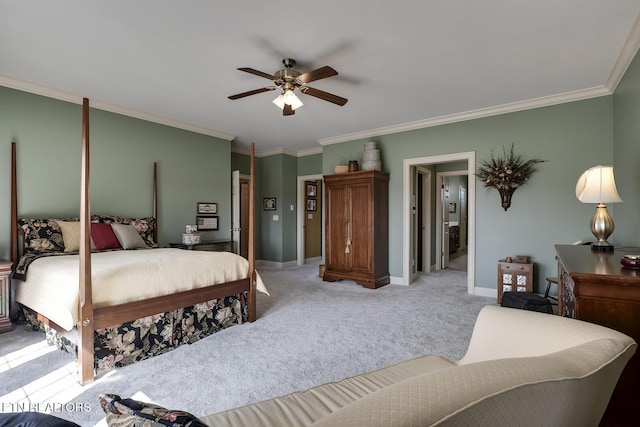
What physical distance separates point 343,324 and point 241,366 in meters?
1.23

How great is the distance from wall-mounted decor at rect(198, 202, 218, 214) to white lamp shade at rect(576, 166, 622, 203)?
190 inches

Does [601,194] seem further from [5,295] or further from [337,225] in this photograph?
[5,295]

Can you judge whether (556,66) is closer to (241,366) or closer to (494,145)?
(494,145)

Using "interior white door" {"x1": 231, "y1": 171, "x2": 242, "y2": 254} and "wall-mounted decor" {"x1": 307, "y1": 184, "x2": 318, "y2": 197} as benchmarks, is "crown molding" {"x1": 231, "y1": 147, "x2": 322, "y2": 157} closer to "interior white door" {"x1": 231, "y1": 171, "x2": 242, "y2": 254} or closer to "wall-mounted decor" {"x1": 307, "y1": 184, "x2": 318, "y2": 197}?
"wall-mounted decor" {"x1": 307, "y1": 184, "x2": 318, "y2": 197}

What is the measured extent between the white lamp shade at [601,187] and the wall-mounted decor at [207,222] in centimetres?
484

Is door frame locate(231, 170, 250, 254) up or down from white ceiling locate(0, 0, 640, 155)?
down

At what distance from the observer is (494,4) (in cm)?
213

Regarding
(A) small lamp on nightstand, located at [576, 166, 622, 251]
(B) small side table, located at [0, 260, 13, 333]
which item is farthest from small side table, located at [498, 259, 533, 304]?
(B) small side table, located at [0, 260, 13, 333]

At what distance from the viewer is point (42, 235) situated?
3311 millimetres

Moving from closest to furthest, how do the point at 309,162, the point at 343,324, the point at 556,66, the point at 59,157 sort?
the point at 556,66, the point at 343,324, the point at 59,157, the point at 309,162

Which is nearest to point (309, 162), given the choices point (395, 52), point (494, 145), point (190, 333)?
point (494, 145)

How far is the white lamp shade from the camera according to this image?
2.08m

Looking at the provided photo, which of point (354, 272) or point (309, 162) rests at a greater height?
point (309, 162)

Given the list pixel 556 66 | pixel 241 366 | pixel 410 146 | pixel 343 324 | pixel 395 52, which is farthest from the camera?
pixel 410 146
